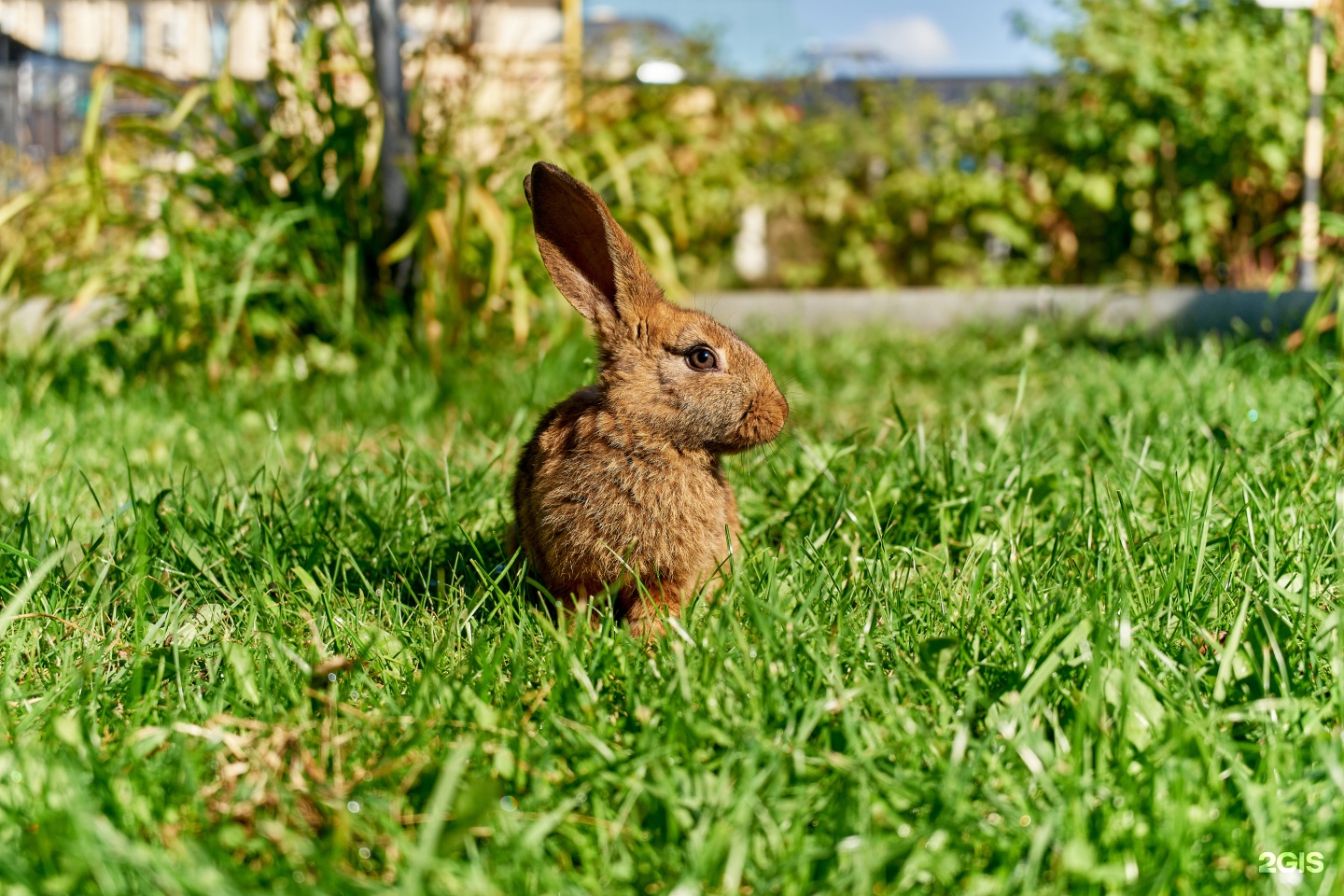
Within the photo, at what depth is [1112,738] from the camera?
147 cm

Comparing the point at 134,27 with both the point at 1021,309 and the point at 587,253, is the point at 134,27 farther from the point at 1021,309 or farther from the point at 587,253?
the point at 587,253

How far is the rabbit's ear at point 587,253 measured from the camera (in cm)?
202

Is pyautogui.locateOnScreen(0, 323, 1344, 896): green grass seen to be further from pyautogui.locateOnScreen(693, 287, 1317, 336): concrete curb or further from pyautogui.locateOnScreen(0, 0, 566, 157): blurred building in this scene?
pyautogui.locateOnScreen(0, 0, 566, 157): blurred building

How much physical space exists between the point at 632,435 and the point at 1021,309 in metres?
4.92

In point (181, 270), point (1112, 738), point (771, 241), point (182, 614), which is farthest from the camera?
point (771, 241)

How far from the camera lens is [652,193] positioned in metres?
6.37

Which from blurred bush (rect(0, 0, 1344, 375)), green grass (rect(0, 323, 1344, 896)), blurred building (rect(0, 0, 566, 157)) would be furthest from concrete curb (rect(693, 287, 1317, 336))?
green grass (rect(0, 323, 1344, 896))

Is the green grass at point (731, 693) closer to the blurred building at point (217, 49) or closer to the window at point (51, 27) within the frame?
the blurred building at point (217, 49)

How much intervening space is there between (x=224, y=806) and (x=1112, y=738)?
3.83 ft

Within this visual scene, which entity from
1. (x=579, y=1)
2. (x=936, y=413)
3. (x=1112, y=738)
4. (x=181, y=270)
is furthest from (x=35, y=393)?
(x=579, y=1)

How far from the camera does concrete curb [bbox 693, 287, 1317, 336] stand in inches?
212

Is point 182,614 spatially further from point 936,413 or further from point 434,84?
point 434,84

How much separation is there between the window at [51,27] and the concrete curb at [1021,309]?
7756 mm

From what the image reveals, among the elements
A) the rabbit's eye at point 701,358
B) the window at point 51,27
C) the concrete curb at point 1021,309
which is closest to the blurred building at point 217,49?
the window at point 51,27
